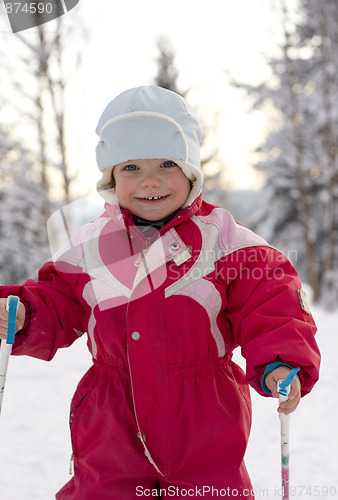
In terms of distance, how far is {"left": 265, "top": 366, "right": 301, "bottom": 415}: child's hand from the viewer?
1.63 meters

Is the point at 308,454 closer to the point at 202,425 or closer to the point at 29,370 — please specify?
the point at 202,425

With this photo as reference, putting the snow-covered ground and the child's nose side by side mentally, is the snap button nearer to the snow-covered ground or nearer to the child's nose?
the child's nose

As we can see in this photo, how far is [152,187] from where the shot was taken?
6.36 feet

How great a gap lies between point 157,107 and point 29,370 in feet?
12.4

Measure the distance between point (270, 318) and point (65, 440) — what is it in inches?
87.2

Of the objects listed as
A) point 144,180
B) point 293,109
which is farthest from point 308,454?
point 293,109

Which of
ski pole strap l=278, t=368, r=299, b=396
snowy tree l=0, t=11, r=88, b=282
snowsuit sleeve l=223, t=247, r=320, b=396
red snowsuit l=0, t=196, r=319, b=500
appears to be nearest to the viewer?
ski pole strap l=278, t=368, r=299, b=396

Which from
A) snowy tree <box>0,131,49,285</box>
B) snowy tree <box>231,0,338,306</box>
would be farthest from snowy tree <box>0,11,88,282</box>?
snowy tree <box>231,0,338,306</box>

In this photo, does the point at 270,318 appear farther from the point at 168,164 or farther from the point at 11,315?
the point at 11,315

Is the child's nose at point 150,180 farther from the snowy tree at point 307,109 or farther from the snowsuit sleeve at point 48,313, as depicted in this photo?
the snowy tree at point 307,109

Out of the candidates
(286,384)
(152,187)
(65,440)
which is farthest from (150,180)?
(65,440)

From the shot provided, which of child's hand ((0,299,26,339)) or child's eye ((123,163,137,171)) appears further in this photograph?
child's eye ((123,163,137,171))

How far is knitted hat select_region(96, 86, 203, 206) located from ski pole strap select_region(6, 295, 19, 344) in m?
0.64

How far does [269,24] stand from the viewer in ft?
38.8
